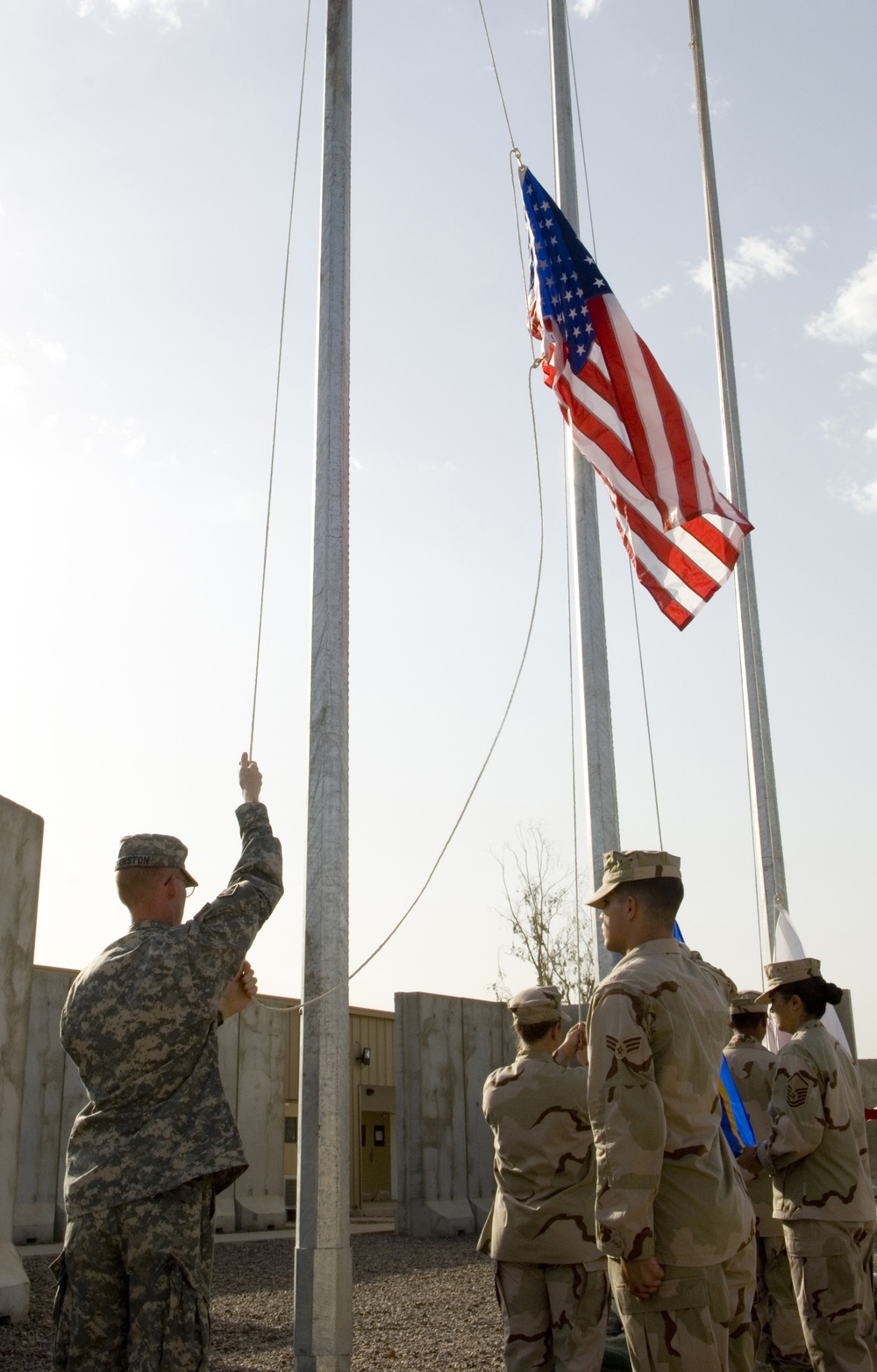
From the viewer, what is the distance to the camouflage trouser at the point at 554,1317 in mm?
5215

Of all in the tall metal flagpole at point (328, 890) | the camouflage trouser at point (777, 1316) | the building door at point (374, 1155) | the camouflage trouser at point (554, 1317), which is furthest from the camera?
the building door at point (374, 1155)

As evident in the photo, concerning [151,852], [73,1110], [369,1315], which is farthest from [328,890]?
[73,1110]

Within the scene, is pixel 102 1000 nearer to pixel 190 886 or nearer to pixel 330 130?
pixel 190 886

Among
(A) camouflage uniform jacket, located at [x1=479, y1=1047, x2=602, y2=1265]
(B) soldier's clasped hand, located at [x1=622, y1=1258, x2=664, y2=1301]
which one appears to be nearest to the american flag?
(A) camouflage uniform jacket, located at [x1=479, y1=1047, x2=602, y2=1265]

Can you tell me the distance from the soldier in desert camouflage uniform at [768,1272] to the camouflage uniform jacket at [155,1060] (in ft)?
11.7

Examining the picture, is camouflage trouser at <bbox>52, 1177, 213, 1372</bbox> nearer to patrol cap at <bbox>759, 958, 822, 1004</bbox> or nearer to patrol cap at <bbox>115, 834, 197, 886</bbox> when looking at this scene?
patrol cap at <bbox>115, 834, 197, 886</bbox>

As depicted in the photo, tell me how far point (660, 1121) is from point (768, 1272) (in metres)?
3.65

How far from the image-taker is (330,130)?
768cm

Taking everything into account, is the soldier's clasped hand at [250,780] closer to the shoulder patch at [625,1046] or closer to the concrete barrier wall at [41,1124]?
the shoulder patch at [625,1046]

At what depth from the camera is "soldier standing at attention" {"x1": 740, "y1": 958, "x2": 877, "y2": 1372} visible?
5598 millimetres

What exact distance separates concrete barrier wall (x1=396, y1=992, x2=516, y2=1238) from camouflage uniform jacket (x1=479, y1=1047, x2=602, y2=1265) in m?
10.3

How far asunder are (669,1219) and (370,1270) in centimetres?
860

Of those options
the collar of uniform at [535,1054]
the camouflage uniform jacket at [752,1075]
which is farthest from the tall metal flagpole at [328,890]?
the camouflage uniform jacket at [752,1075]

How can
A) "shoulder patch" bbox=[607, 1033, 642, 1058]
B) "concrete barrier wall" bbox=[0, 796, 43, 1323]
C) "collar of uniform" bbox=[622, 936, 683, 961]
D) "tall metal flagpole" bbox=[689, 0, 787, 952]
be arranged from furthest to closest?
1. "tall metal flagpole" bbox=[689, 0, 787, 952]
2. "concrete barrier wall" bbox=[0, 796, 43, 1323]
3. "collar of uniform" bbox=[622, 936, 683, 961]
4. "shoulder patch" bbox=[607, 1033, 642, 1058]
